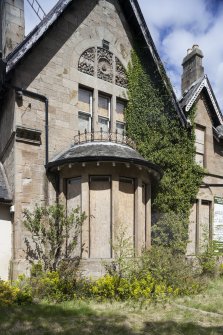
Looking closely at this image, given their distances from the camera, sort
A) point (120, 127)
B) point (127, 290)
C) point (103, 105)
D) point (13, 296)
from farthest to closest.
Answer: point (120, 127), point (103, 105), point (127, 290), point (13, 296)

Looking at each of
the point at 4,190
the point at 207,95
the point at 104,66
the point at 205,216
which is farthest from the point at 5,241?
the point at 207,95

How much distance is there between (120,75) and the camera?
49.1 ft

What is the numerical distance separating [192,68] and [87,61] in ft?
24.6

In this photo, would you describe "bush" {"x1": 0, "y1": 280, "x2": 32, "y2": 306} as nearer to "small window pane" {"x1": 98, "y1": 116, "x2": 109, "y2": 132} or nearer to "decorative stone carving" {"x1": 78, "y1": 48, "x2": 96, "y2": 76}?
"small window pane" {"x1": 98, "y1": 116, "x2": 109, "y2": 132}

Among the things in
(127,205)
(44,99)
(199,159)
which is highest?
(44,99)

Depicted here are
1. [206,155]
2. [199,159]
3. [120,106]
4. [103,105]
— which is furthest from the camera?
[206,155]

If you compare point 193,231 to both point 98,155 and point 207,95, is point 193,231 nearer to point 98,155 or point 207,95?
point 207,95

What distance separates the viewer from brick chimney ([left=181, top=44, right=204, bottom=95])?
18964 millimetres

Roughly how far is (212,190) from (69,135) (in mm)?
7951

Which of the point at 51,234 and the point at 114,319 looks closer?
the point at 114,319

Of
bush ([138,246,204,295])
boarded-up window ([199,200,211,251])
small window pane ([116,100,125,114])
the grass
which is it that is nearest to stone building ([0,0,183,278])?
small window pane ([116,100,125,114])

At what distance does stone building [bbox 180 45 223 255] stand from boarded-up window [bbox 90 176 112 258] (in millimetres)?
5781

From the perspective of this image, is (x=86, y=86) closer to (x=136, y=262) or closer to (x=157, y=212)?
(x=157, y=212)

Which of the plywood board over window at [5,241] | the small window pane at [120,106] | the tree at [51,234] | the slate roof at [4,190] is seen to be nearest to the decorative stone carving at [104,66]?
the small window pane at [120,106]
